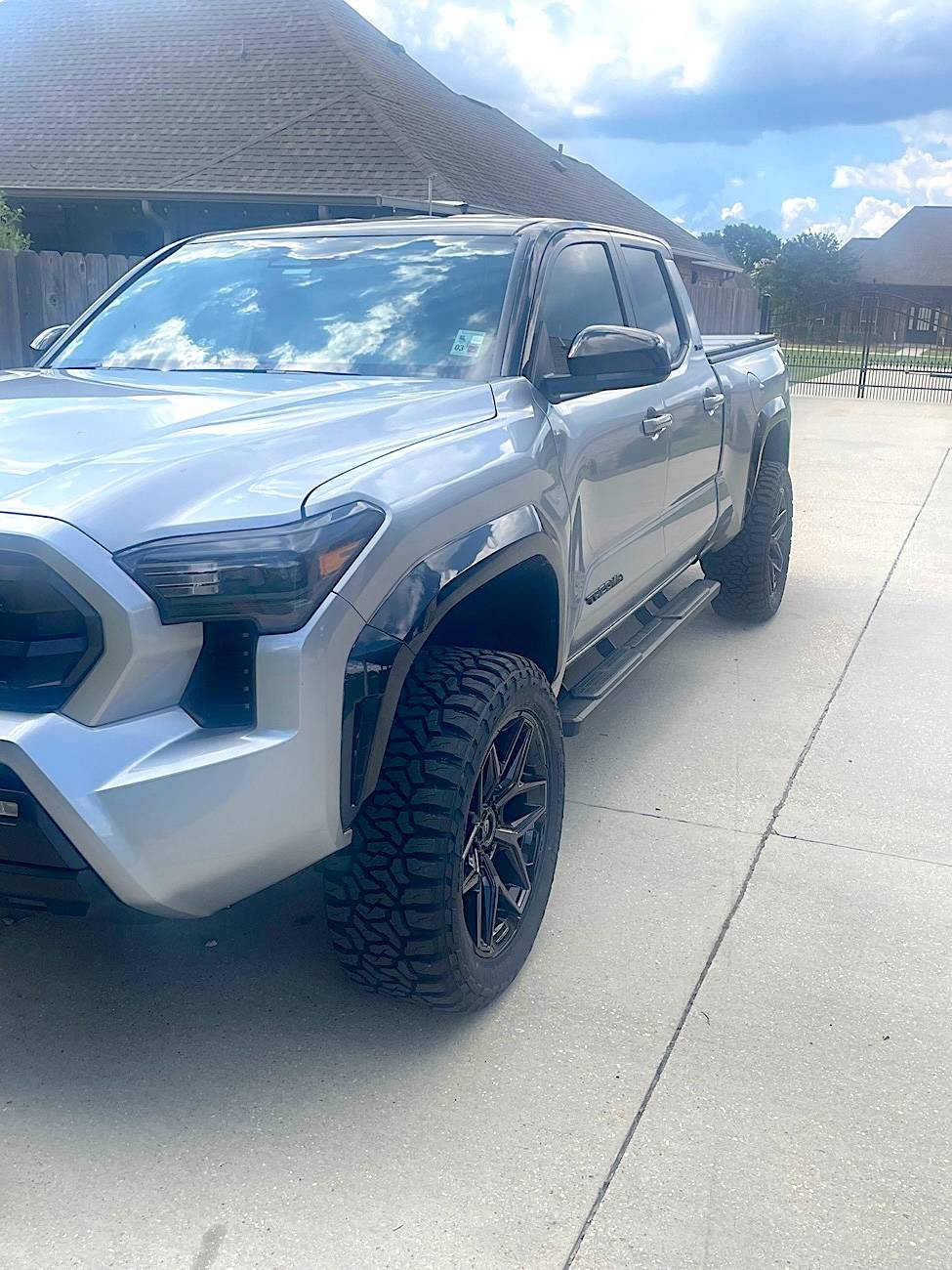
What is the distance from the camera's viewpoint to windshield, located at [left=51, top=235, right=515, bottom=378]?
11.7ft

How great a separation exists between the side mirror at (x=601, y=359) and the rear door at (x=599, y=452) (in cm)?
7

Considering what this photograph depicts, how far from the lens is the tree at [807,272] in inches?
2272

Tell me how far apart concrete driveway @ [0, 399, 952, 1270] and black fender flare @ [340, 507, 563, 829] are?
2.27ft

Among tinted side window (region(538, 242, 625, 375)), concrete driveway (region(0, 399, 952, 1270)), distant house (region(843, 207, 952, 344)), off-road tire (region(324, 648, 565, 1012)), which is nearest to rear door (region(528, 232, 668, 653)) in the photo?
tinted side window (region(538, 242, 625, 375))

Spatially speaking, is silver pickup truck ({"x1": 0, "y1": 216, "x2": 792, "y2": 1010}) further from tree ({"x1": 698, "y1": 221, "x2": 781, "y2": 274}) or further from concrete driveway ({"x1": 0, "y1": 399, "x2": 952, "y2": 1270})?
tree ({"x1": 698, "y1": 221, "x2": 781, "y2": 274})

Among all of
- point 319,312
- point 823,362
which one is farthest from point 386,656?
point 823,362

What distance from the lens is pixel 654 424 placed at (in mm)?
4215

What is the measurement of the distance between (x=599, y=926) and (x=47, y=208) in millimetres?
19299

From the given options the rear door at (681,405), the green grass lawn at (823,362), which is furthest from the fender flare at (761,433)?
the green grass lawn at (823,362)

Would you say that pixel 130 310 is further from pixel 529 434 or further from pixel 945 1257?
pixel 945 1257

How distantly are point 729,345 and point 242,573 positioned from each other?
4.67m

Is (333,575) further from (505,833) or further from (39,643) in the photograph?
(505,833)

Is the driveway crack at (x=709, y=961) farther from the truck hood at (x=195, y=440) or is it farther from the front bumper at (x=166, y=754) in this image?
the truck hood at (x=195, y=440)

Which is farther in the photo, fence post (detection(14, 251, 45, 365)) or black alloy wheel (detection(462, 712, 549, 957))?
fence post (detection(14, 251, 45, 365))
